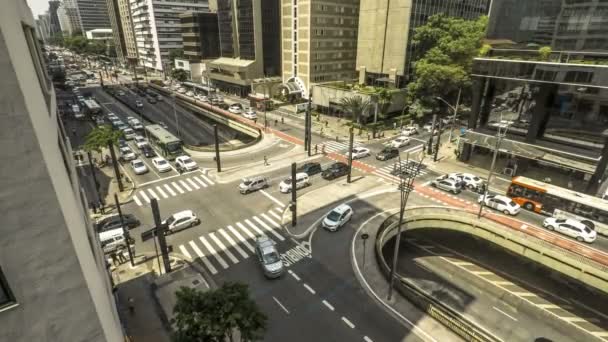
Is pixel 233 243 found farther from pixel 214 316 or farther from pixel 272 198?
pixel 214 316

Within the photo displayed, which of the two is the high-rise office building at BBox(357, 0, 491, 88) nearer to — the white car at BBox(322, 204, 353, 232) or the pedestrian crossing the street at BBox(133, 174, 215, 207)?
the white car at BBox(322, 204, 353, 232)

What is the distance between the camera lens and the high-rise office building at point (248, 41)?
90.4 metres

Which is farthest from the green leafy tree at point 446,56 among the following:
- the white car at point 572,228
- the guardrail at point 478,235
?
the white car at point 572,228

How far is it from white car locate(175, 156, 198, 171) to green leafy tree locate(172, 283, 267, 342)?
113 ft

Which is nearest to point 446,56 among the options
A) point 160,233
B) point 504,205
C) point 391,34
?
point 391,34

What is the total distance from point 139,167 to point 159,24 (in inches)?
4853

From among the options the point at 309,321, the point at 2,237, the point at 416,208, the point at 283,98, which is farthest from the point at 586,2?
the point at 283,98

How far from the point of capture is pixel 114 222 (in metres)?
31.7

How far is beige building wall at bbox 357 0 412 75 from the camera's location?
68812mm

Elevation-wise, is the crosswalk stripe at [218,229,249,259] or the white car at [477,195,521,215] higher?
the white car at [477,195,521,215]

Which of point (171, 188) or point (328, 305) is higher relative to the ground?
point (171, 188)

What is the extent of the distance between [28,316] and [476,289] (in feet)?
118

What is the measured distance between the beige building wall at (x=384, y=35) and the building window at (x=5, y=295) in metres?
75.7

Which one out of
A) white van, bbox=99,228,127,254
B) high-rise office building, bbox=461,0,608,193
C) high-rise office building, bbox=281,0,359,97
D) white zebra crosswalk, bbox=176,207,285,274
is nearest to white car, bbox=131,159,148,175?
white van, bbox=99,228,127,254
